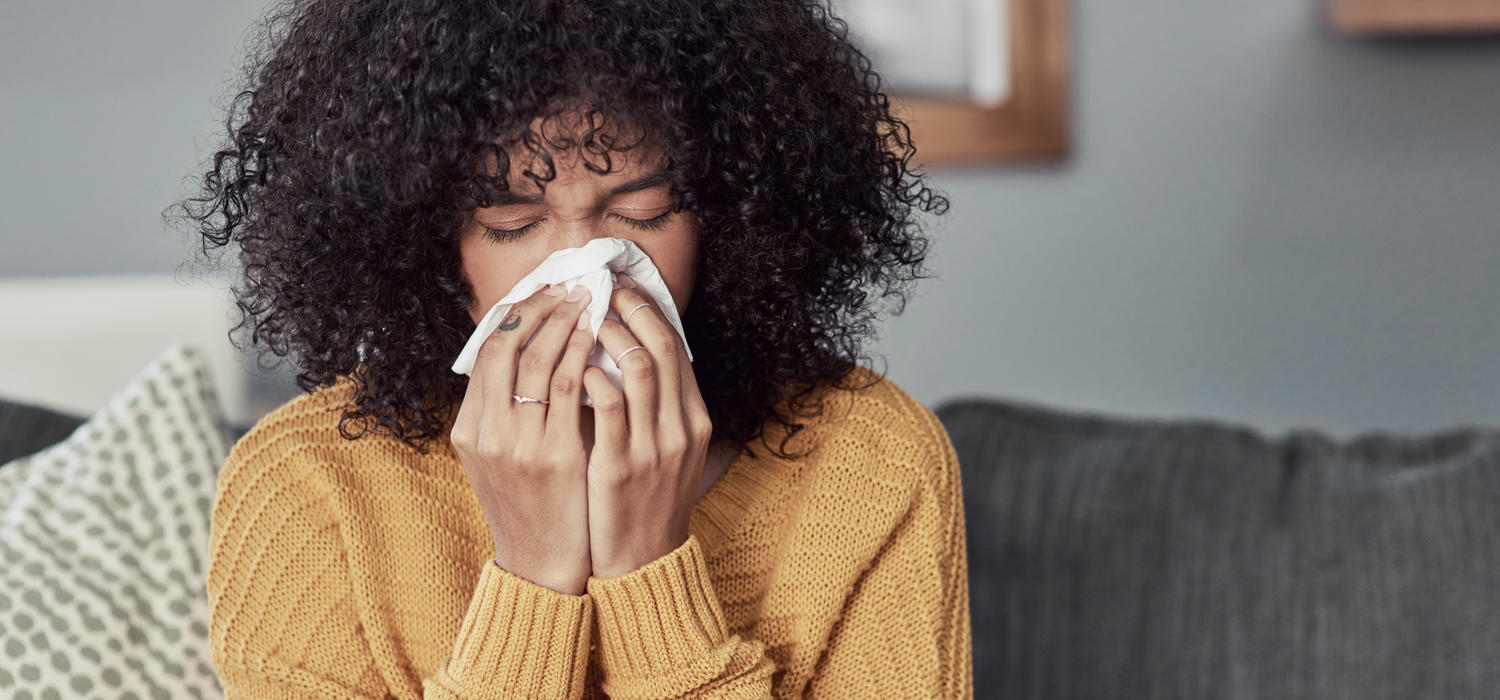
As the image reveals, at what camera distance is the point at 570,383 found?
0.83m

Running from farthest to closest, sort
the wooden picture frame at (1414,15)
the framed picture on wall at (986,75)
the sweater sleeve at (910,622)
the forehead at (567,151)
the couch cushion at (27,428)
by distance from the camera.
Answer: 1. the framed picture on wall at (986,75)
2. the wooden picture frame at (1414,15)
3. the couch cushion at (27,428)
4. the sweater sleeve at (910,622)
5. the forehead at (567,151)

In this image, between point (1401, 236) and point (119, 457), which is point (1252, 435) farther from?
point (119, 457)

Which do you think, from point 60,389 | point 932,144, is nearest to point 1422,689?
point 932,144

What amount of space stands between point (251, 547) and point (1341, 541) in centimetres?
111

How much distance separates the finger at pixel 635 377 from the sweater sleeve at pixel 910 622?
27 cm

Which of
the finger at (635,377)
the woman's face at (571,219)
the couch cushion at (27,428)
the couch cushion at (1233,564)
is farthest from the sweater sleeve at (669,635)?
the couch cushion at (27,428)

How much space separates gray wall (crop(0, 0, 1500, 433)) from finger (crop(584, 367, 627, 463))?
1.30 meters

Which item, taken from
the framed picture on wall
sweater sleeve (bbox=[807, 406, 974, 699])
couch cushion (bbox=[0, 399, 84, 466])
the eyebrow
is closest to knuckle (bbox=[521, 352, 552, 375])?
the eyebrow

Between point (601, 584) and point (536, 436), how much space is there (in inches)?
5.0

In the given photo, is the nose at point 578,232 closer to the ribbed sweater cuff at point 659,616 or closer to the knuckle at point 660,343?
the knuckle at point 660,343

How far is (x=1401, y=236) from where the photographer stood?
6.81ft

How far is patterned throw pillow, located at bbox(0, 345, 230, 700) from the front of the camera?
102 centimetres

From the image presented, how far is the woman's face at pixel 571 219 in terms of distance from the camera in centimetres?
79

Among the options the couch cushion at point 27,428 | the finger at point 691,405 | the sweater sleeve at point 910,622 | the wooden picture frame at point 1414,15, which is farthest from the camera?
the wooden picture frame at point 1414,15
